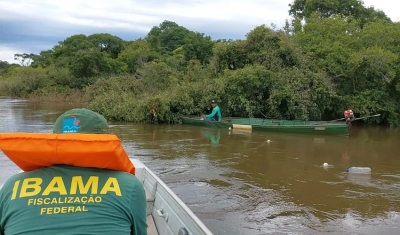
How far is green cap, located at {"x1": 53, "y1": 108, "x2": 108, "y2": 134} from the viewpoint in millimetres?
2037

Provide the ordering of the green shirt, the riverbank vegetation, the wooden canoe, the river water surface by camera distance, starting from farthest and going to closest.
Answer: the riverbank vegetation
the wooden canoe
the river water surface
the green shirt

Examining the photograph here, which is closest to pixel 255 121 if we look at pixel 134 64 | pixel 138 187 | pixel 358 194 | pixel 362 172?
pixel 362 172

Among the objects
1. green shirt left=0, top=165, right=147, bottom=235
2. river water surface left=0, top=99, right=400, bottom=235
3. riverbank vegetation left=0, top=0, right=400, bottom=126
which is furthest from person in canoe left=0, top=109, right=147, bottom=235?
riverbank vegetation left=0, top=0, right=400, bottom=126

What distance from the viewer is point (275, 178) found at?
955 cm

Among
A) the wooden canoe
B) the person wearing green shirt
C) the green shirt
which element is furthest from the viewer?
the person wearing green shirt

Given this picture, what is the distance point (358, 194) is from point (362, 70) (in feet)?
46.5

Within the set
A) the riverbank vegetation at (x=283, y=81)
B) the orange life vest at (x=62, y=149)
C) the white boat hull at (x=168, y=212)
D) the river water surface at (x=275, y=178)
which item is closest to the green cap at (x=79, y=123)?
the orange life vest at (x=62, y=149)

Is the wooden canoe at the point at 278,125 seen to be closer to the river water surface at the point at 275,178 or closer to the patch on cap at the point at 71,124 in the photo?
the river water surface at the point at 275,178

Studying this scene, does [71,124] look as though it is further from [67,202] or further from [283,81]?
[283,81]

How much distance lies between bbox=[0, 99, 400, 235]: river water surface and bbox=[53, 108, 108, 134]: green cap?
4610 mm

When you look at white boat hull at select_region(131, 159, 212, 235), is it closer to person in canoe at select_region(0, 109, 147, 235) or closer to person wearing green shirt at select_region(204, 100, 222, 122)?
person in canoe at select_region(0, 109, 147, 235)

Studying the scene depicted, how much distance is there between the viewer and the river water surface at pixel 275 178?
6840 mm

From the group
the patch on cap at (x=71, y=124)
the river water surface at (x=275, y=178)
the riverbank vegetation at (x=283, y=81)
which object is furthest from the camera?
the riverbank vegetation at (x=283, y=81)

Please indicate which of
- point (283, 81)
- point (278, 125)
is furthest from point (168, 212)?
point (283, 81)
